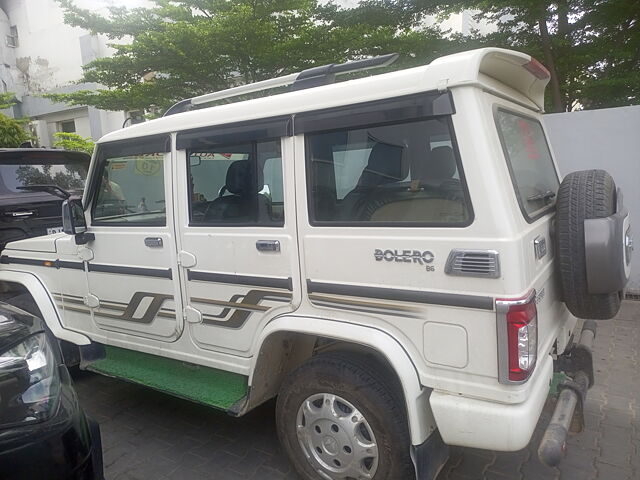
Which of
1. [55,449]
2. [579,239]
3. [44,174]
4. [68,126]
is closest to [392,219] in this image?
[579,239]

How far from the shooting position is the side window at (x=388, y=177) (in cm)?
216

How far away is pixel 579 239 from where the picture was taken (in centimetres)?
228

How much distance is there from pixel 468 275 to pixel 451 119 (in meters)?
0.68

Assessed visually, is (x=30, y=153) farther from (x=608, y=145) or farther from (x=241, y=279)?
(x=608, y=145)

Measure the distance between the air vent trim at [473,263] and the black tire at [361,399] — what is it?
2.30 feet

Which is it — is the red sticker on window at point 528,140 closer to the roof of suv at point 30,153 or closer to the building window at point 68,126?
the roof of suv at point 30,153

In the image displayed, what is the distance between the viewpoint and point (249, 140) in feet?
8.82

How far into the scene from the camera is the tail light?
197 cm

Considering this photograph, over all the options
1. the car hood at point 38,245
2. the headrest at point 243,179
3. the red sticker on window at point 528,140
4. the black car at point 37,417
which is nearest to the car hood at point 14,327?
the black car at point 37,417

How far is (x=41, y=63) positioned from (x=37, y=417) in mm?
22609

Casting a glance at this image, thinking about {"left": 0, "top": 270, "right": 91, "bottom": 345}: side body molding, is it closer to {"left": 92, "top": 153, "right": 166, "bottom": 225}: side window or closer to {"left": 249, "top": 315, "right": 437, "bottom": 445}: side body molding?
{"left": 92, "top": 153, "right": 166, "bottom": 225}: side window

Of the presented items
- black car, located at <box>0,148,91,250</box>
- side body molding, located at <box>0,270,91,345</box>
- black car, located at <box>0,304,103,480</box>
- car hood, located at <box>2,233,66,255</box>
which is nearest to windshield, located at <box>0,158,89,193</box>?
black car, located at <box>0,148,91,250</box>

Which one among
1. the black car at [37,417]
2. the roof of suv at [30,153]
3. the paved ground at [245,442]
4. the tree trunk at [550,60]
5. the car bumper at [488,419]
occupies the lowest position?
the paved ground at [245,442]

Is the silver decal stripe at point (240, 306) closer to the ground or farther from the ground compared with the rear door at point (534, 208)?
closer to the ground
